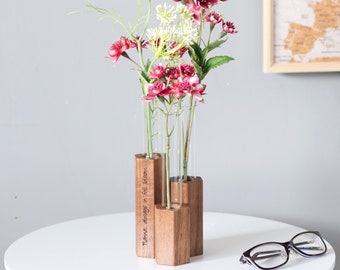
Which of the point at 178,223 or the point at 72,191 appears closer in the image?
the point at 178,223

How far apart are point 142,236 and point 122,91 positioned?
62cm

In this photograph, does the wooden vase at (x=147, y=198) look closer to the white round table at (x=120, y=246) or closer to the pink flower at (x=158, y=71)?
the white round table at (x=120, y=246)

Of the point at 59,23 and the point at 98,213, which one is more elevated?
the point at 59,23

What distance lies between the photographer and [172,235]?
1.25 meters

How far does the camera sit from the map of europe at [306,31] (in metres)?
1.75

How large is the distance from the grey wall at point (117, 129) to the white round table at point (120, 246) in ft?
0.81

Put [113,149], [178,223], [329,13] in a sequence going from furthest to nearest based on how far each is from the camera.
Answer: [113,149], [329,13], [178,223]

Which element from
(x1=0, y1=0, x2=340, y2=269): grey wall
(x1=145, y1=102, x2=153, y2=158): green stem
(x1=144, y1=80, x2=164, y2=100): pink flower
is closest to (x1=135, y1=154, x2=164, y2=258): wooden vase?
(x1=145, y1=102, x2=153, y2=158): green stem

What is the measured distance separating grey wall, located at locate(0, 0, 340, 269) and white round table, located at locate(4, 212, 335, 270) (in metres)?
0.25

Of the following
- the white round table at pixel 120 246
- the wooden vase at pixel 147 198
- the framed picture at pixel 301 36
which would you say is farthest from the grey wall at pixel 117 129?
the wooden vase at pixel 147 198

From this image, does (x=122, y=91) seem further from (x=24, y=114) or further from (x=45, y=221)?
(x=45, y=221)

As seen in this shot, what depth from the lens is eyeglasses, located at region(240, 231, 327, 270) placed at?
127cm

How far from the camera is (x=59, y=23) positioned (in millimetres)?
1842

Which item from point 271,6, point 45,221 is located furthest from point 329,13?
point 45,221
